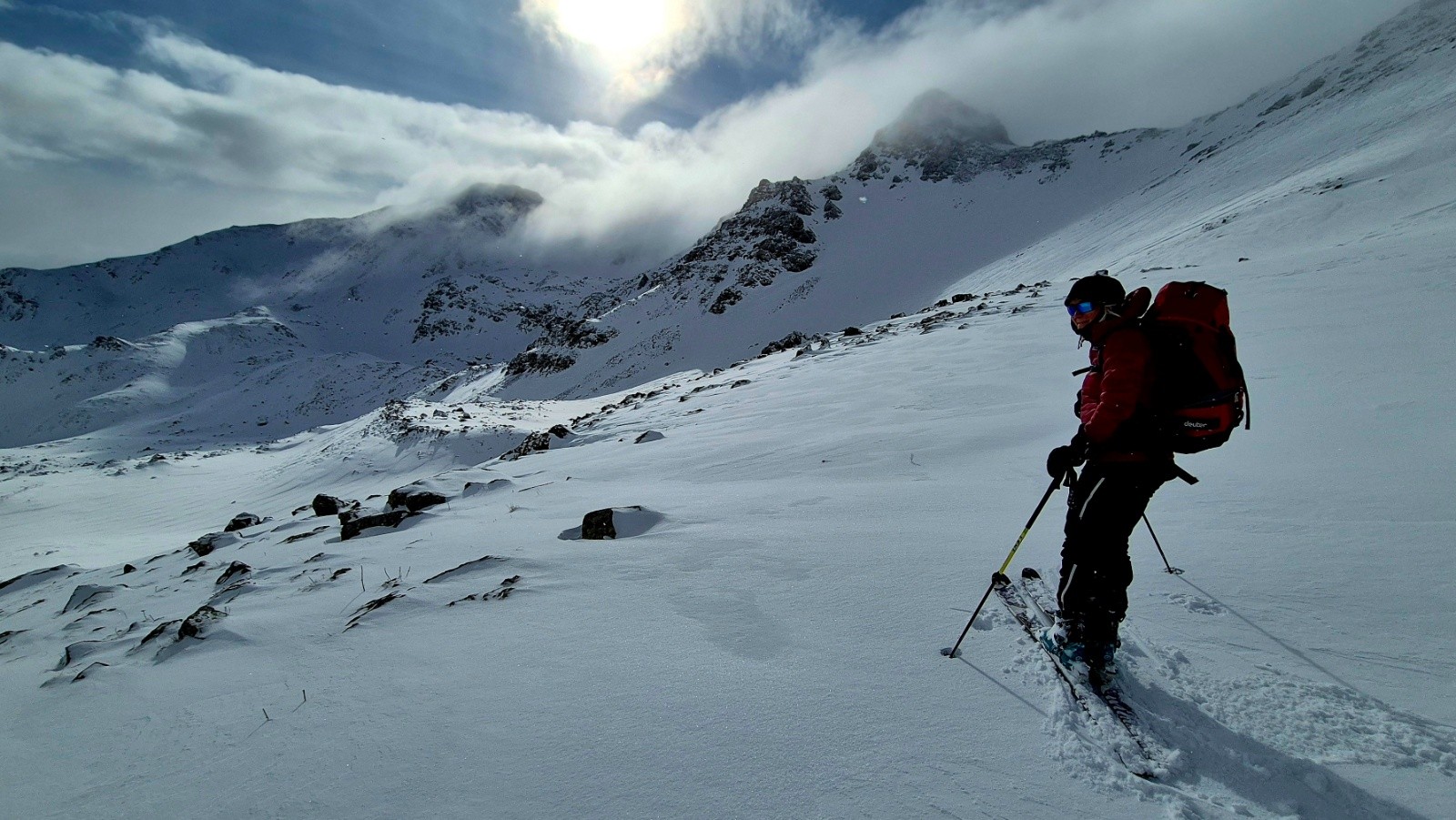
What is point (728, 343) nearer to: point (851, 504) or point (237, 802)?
point (851, 504)

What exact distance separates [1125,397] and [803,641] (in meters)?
2.16

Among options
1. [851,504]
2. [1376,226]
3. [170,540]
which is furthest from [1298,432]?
[170,540]

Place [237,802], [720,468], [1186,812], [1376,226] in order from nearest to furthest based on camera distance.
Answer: [1186,812]
[237,802]
[720,468]
[1376,226]

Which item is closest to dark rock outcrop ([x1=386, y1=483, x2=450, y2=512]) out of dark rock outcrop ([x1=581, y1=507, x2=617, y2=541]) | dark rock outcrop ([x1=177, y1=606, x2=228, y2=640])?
dark rock outcrop ([x1=177, y1=606, x2=228, y2=640])

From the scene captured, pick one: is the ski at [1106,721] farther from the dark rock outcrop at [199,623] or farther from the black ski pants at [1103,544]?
the dark rock outcrop at [199,623]

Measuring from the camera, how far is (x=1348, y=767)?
206cm

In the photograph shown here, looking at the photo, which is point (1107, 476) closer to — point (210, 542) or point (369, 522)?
point (369, 522)

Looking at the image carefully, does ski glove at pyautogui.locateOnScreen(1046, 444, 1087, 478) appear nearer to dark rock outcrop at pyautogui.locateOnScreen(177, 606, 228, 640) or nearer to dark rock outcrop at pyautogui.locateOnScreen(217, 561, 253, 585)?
dark rock outcrop at pyautogui.locateOnScreen(177, 606, 228, 640)

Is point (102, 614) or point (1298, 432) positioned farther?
point (102, 614)

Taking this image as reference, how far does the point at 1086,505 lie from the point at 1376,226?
26.1 metres

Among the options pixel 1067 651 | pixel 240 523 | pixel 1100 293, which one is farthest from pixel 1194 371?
pixel 240 523

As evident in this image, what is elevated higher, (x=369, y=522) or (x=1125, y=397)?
(x=1125, y=397)

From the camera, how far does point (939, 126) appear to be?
11062cm

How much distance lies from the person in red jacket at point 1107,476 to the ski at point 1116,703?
67 millimetres
